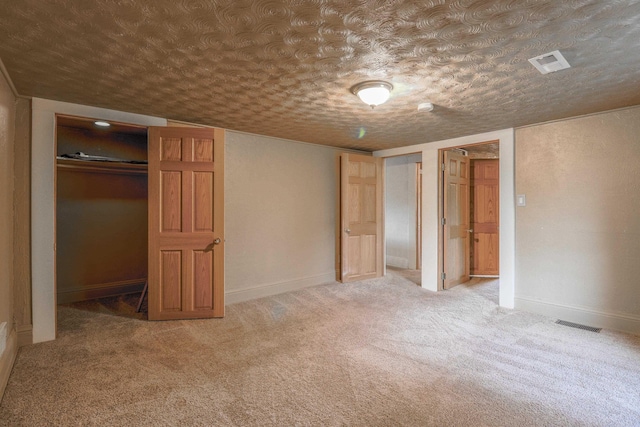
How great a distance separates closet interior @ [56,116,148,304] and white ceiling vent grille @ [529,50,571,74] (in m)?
3.99

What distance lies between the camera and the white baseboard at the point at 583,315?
3.17 meters

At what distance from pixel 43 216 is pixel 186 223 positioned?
121cm

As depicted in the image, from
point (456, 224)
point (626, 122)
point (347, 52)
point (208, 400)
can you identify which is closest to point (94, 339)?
point (208, 400)

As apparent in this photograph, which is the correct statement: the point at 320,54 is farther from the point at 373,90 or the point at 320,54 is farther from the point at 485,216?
the point at 485,216

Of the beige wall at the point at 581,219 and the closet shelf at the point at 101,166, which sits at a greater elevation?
the closet shelf at the point at 101,166

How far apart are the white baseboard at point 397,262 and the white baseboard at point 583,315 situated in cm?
260

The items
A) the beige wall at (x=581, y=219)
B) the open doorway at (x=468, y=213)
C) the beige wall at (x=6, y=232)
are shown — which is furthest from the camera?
the open doorway at (x=468, y=213)

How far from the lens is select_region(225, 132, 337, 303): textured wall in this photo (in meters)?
4.22

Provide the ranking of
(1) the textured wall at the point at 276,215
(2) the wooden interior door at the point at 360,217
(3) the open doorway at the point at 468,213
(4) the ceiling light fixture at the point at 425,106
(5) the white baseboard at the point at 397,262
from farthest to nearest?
1. (5) the white baseboard at the point at 397,262
2. (2) the wooden interior door at the point at 360,217
3. (3) the open doorway at the point at 468,213
4. (1) the textured wall at the point at 276,215
5. (4) the ceiling light fixture at the point at 425,106

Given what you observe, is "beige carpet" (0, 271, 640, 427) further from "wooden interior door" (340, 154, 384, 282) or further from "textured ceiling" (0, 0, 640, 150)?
"textured ceiling" (0, 0, 640, 150)

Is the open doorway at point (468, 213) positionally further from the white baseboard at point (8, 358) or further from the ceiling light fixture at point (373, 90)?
the white baseboard at point (8, 358)

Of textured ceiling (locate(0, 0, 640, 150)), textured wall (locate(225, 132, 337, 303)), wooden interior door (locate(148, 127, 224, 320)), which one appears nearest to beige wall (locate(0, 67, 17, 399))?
textured ceiling (locate(0, 0, 640, 150))

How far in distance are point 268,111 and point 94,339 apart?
270cm

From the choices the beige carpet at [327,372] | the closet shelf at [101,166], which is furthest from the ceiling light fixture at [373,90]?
the closet shelf at [101,166]
